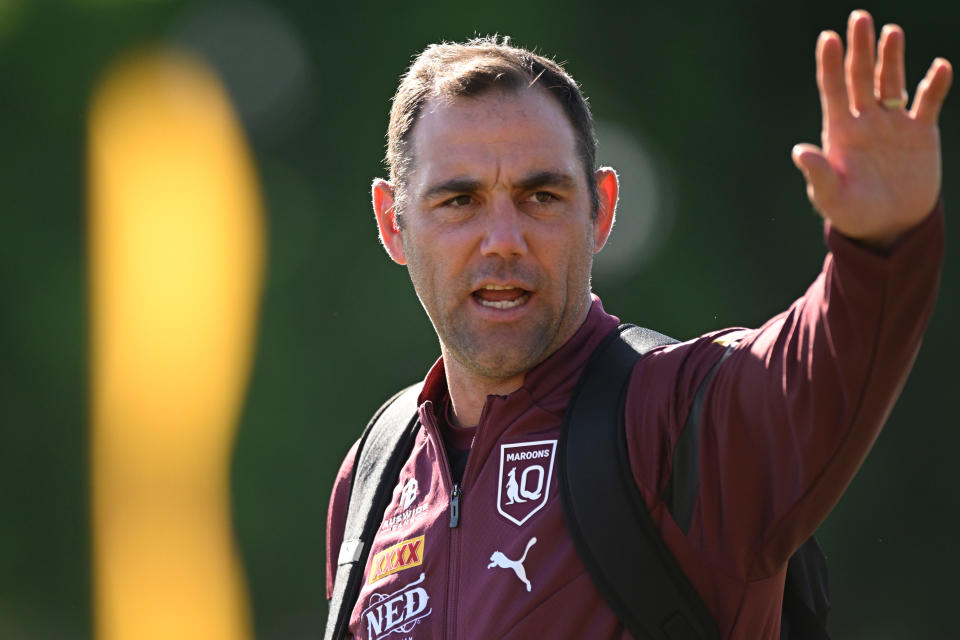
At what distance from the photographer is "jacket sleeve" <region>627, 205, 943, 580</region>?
1601 mm

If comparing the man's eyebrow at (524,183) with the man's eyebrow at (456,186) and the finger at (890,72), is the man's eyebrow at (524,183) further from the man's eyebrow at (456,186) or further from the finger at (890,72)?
the finger at (890,72)

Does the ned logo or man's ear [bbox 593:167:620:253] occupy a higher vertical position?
man's ear [bbox 593:167:620:253]

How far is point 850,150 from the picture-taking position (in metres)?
1.64

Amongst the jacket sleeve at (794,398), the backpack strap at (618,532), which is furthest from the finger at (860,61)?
the backpack strap at (618,532)

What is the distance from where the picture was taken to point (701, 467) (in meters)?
1.93

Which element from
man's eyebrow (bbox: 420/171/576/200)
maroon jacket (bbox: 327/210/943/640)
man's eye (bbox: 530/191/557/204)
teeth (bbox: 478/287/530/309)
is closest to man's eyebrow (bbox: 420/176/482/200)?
man's eyebrow (bbox: 420/171/576/200)

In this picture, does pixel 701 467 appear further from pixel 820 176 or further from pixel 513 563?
pixel 820 176

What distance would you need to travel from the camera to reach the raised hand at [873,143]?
1.58 meters

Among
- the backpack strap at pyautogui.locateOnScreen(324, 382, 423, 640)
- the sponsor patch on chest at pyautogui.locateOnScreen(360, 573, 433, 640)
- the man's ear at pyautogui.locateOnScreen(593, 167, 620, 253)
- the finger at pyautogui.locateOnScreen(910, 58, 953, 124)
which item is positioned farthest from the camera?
the man's ear at pyautogui.locateOnScreen(593, 167, 620, 253)

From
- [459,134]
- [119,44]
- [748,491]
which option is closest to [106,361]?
[119,44]

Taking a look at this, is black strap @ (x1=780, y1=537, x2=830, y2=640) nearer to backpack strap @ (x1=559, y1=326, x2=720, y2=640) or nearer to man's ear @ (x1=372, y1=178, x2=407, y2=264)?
backpack strap @ (x1=559, y1=326, x2=720, y2=640)

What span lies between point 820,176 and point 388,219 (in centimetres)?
143

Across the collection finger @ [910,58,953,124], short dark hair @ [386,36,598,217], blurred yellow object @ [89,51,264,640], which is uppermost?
short dark hair @ [386,36,598,217]

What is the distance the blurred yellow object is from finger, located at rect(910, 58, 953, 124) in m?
7.05
